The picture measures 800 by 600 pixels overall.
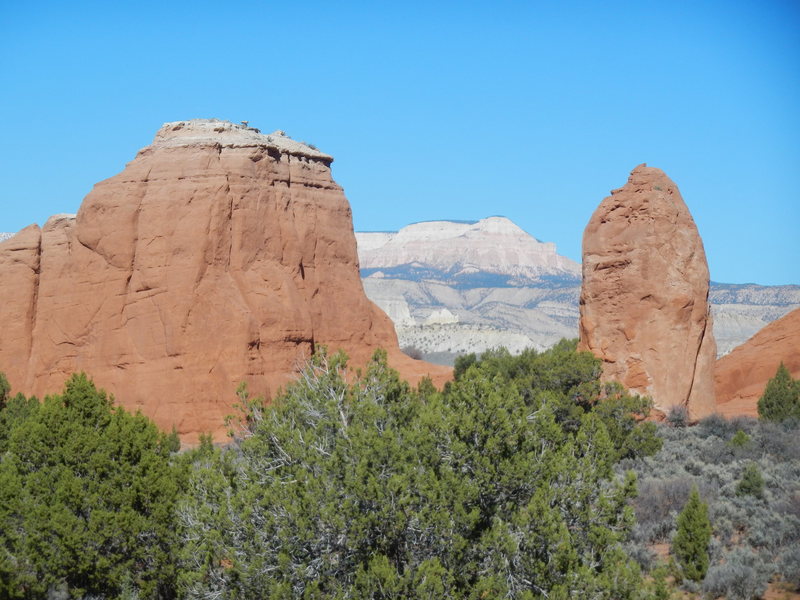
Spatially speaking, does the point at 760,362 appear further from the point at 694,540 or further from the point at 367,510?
the point at 367,510

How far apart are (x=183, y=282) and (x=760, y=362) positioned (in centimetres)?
2668

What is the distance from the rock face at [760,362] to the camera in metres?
45.5

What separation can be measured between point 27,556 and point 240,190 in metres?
27.8

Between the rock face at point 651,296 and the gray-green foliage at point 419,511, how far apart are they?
14.7 meters

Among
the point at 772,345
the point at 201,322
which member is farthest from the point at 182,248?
the point at 772,345

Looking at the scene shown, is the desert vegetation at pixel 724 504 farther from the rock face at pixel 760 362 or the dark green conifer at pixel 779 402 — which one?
the rock face at pixel 760 362

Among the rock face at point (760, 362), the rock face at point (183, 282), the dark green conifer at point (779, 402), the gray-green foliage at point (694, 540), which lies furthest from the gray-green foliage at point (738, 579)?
the rock face at point (760, 362)

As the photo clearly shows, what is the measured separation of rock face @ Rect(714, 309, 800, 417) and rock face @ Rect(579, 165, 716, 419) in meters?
14.0

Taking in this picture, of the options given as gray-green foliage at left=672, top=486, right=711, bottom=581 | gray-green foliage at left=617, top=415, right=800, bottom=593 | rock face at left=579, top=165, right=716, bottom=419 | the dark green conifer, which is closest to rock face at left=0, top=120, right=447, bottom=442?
rock face at left=579, top=165, right=716, bottom=419

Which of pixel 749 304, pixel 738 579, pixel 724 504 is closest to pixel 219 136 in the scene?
pixel 724 504

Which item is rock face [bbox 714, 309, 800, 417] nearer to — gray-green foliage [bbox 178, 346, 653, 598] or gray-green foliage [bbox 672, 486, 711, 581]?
gray-green foliage [bbox 672, 486, 711, 581]

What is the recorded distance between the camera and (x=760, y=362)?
47000 mm

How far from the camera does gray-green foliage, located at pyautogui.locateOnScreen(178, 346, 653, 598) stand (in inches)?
542

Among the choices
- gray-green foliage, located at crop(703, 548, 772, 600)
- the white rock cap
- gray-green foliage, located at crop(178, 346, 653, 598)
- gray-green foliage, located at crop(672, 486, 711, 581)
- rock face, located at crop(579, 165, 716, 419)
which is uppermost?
the white rock cap
